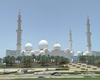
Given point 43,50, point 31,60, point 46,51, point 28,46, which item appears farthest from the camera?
point 28,46

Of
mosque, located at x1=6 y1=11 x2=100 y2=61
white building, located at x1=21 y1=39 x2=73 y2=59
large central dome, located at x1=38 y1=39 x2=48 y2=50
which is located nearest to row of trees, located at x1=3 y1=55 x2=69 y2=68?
mosque, located at x1=6 y1=11 x2=100 y2=61

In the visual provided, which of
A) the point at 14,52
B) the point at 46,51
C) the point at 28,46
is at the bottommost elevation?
the point at 14,52

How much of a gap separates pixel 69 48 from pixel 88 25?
15471mm

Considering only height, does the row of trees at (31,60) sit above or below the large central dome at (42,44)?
below

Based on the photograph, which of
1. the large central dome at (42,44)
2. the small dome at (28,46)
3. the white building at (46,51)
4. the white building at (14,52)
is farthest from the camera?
the small dome at (28,46)

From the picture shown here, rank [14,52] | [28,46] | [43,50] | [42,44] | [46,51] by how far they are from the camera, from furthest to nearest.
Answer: [28,46] < [42,44] < [14,52] < [43,50] < [46,51]

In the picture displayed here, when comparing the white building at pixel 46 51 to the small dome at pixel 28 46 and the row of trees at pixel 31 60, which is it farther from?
the row of trees at pixel 31 60

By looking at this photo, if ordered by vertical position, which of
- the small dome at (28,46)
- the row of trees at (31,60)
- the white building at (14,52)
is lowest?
the row of trees at (31,60)

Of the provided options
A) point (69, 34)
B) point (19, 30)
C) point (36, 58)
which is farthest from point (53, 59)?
point (69, 34)

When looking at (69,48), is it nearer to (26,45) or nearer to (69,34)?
(69,34)

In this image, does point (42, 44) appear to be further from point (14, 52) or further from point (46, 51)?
point (14, 52)

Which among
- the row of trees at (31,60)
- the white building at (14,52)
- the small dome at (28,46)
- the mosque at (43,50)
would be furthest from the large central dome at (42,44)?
the row of trees at (31,60)

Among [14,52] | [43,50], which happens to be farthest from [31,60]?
[14,52]

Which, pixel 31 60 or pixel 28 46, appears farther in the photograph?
pixel 28 46
